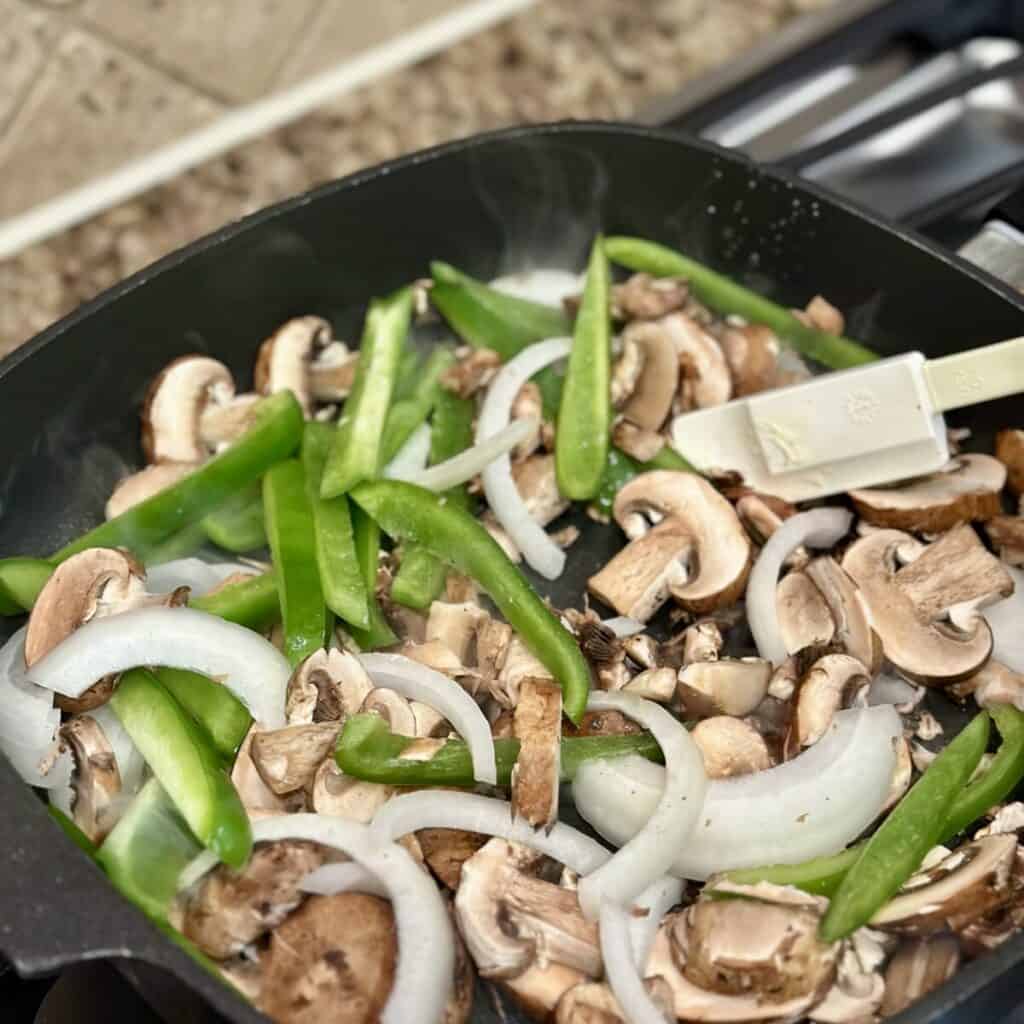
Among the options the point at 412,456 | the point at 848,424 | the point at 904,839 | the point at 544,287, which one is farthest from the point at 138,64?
the point at 904,839

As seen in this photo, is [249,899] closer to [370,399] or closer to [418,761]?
[418,761]

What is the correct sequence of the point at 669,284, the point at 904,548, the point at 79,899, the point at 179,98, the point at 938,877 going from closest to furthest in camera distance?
the point at 79,899, the point at 938,877, the point at 904,548, the point at 669,284, the point at 179,98

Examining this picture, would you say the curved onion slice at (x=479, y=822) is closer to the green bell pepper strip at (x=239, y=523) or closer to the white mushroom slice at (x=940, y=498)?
the green bell pepper strip at (x=239, y=523)

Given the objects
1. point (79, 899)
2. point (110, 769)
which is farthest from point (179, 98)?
point (79, 899)

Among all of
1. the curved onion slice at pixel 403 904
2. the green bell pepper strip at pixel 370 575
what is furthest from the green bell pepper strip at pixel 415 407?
the curved onion slice at pixel 403 904

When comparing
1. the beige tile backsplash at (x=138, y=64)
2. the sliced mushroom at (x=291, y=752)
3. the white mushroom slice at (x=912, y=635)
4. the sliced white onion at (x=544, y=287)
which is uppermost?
the beige tile backsplash at (x=138, y=64)

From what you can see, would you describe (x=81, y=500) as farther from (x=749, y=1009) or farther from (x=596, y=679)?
(x=749, y=1009)
